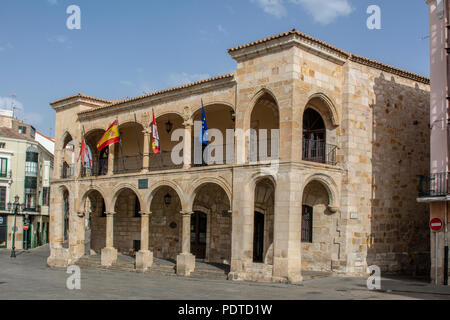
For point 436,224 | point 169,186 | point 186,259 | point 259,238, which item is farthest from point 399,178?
point 169,186

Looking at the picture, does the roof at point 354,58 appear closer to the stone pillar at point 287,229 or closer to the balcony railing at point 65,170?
the stone pillar at point 287,229

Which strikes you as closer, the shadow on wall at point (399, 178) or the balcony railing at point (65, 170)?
the shadow on wall at point (399, 178)

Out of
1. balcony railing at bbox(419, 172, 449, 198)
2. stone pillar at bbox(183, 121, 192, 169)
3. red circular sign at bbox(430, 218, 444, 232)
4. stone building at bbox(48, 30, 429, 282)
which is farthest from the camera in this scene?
stone pillar at bbox(183, 121, 192, 169)

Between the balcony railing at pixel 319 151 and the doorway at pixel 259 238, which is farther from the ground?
the balcony railing at pixel 319 151

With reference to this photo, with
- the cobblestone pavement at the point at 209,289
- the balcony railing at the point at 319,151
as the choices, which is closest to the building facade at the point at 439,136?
the cobblestone pavement at the point at 209,289

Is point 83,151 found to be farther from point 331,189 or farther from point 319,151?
point 331,189

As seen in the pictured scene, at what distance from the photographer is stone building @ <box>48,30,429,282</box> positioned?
56.9 ft

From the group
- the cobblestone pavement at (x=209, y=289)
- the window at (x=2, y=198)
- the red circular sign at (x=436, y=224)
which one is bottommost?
the cobblestone pavement at (x=209, y=289)

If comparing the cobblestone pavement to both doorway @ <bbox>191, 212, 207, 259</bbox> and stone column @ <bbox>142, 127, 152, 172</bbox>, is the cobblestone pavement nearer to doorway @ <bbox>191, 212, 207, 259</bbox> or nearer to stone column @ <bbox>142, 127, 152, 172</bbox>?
doorway @ <bbox>191, 212, 207, 259</bbox>

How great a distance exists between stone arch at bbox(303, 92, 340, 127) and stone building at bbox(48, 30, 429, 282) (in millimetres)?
41

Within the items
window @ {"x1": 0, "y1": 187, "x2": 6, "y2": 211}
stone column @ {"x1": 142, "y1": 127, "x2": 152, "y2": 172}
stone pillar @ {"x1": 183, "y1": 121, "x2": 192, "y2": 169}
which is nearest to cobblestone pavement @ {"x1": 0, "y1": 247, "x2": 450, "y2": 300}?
stone pillar @ {"x1": 183, "y1": 121, "x2": 192, "y2": 169}

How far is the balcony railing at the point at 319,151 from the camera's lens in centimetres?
1873

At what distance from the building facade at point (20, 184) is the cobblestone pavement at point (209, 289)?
26.1 metres
